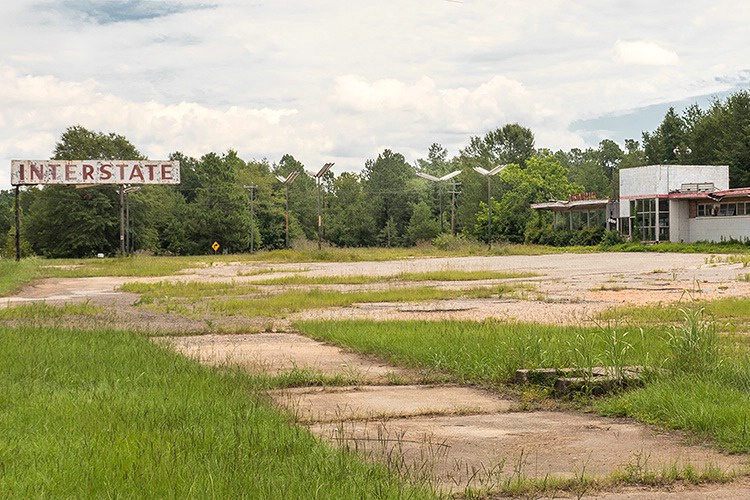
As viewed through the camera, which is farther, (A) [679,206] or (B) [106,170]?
(A) [679,206]

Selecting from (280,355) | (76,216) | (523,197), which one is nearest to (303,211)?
(523,197)

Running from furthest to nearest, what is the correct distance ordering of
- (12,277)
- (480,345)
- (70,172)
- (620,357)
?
(70,172) → (12,277) → (480,345) → (620,357)

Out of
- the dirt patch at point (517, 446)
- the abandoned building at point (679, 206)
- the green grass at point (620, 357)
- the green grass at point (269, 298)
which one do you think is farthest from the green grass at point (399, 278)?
the abandoned building at point (679, 206)

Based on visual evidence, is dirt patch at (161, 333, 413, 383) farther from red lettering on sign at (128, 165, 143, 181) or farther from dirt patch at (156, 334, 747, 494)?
red lettering on sign at (128, 165, 143, 181)

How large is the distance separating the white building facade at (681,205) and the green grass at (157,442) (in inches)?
2442

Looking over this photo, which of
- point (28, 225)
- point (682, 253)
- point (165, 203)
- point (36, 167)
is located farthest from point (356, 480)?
point (165, 203)

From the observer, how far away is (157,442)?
641cm

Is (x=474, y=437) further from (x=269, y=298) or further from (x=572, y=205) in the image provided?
(x=572, y=205)

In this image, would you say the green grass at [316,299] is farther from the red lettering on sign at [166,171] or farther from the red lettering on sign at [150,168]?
the red lettering on sign at [150,168]

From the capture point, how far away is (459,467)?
6500mm

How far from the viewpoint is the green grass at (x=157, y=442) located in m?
5.30

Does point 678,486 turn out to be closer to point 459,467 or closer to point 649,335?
point 459,467

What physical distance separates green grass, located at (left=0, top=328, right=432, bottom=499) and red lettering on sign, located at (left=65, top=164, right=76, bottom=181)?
192 ft

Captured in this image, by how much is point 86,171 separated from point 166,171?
18.5 ft
